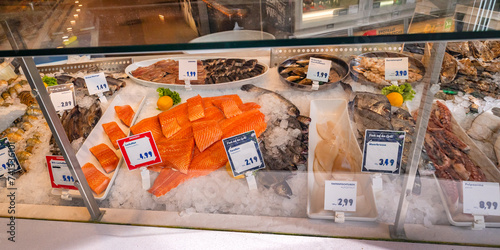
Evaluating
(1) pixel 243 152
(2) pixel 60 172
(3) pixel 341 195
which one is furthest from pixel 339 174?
(2) pixel 60 172

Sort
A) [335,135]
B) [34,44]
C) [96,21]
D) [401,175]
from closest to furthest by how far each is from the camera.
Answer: [34,44] < [96,21] < [401,175] < [335,135]

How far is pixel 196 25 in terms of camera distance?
1.27 metres

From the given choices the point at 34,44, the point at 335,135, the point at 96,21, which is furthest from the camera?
the point at 335,135

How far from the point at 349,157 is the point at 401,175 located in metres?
0.26

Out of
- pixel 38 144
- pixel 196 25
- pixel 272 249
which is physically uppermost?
pixel 196 25

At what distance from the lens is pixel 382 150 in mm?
1377

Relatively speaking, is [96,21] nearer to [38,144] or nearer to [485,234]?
[38,144]

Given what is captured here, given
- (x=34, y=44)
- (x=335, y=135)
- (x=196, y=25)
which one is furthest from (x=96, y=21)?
(x=335, y=135)

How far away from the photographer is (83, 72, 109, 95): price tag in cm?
222

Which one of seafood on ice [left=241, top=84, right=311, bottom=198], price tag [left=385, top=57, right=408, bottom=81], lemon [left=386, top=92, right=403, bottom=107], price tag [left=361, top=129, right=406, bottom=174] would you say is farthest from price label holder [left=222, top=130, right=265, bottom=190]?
price tag [left=385, top=57, right=408, bottom=81]

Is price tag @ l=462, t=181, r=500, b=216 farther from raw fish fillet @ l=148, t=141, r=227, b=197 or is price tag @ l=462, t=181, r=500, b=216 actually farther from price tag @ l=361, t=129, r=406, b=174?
raw fish fillet @ l=148, t=141, r=227, b=197

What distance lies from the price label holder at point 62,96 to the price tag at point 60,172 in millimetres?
689

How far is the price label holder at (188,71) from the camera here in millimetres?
2197

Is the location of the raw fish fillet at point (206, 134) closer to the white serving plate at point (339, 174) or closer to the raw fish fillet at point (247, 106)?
the raw fish fillet at point (247, 106)
